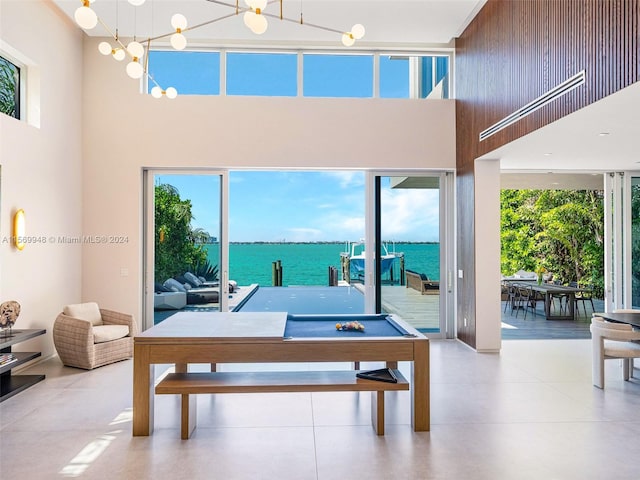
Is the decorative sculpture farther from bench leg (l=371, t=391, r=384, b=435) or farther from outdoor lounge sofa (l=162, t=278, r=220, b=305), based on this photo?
bench leg (l=371, t=391, r=384, b=435)

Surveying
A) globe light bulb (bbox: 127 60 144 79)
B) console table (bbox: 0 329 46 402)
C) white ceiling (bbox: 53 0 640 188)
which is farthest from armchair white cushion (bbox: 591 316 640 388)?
console table (bbox: 0 329 46 402)

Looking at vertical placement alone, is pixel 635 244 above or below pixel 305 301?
above

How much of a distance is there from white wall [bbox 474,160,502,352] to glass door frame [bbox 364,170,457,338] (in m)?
0.86

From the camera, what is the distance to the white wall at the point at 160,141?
6.44 m

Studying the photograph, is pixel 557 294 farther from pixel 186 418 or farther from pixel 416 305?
pixel 186 418

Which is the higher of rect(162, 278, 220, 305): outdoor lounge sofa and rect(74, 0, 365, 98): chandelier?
rect(74, 0, 365, 98): chandelier

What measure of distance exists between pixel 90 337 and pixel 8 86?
113 inches

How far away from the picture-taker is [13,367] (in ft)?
14.2

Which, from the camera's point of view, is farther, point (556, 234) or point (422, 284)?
point (556, 234)

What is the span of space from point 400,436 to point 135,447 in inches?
72.6

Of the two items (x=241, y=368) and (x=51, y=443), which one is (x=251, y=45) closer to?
(x=241, y=368)

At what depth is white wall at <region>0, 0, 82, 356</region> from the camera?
15.7 feet

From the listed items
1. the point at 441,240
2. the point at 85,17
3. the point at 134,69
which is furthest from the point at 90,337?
the point at 441,240

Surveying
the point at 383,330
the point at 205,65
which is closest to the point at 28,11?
the point at 205,65
